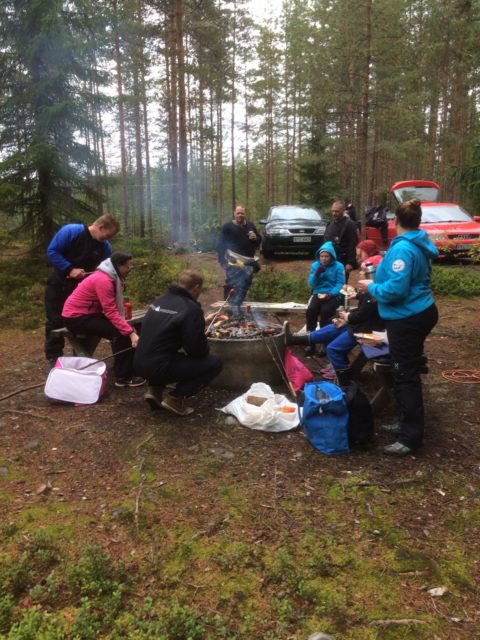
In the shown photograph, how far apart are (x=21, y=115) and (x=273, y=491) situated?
32.4 feet

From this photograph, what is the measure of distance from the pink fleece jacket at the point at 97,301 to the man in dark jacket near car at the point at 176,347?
61 cm

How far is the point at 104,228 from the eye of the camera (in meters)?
5.11

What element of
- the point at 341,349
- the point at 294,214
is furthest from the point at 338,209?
the point at 294,214

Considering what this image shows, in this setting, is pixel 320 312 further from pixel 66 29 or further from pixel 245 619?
pixel 66 29

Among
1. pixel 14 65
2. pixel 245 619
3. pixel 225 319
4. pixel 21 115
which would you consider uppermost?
pixel 14 65

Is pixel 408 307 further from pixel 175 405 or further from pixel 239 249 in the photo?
pixel 239 249

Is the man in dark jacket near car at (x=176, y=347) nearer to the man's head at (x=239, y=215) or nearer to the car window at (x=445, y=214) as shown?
the man's head at (x=239, y=215)

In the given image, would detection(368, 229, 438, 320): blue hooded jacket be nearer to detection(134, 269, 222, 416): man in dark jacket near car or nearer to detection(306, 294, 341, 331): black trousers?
detection(134, 269, 222, 416): man in dark jacket near car

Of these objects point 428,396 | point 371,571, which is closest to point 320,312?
point 428,396

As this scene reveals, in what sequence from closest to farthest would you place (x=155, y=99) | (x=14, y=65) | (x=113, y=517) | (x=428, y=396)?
(x=113, y=517) → (x=428, y=396) → (x=14, y=65) → (x=155, y=99)

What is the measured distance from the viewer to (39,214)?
9.86m

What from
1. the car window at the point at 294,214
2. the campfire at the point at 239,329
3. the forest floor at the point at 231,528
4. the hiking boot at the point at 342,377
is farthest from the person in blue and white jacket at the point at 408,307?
the car window at the point at 294,214

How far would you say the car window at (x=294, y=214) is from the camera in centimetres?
1326

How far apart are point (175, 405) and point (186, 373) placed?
0.36m
